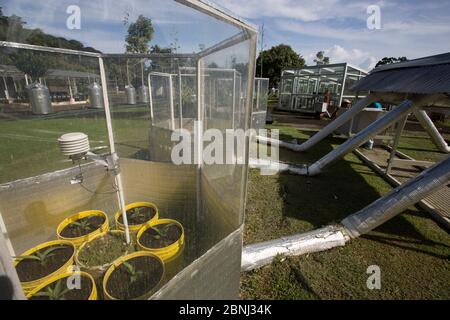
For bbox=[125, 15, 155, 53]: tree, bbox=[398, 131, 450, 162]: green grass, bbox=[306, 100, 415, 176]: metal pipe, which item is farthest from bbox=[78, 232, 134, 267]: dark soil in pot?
bbox=[398, 131, 450, 162]: green grass

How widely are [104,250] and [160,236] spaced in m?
0.55

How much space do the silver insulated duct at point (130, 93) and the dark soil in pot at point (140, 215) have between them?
4.22ft

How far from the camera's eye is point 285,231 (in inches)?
117

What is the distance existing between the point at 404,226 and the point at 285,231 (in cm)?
183

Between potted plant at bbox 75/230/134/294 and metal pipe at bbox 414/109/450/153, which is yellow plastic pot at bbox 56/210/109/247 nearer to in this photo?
potted plant at bbox 75/230/134/294

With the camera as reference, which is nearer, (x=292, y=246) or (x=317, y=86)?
(x=292, y=246)

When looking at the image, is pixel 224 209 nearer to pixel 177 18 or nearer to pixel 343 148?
pixel 177 18

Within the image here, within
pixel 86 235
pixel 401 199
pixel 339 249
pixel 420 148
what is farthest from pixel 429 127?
pixel 86 235

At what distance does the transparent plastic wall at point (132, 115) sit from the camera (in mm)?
1478

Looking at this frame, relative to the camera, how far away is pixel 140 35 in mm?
1810

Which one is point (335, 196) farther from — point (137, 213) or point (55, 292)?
point (55, 292)

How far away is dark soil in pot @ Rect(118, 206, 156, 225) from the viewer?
2.43 m

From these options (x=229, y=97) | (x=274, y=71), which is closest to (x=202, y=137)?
(x=229, y=97)

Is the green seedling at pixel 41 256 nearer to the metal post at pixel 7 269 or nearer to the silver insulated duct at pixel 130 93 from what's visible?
the metal post at pixel 7 269
